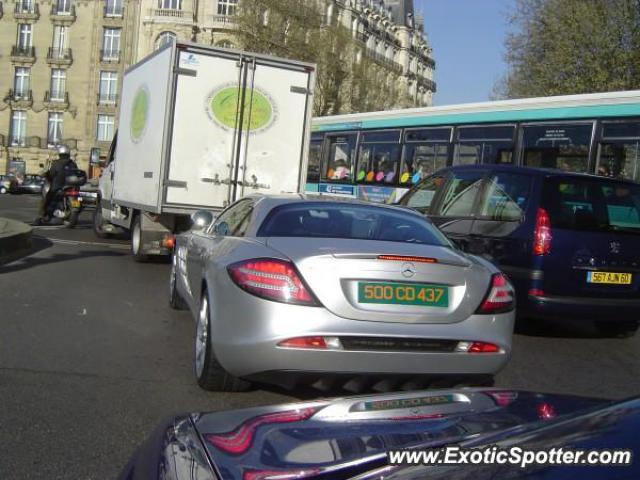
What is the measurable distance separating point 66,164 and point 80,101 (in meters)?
49.4

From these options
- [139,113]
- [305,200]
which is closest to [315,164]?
[139,113]

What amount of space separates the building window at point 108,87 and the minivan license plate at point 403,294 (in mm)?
62368

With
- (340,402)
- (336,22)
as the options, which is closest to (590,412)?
(340,402)

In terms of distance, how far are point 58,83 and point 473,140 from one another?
5591 centimetres

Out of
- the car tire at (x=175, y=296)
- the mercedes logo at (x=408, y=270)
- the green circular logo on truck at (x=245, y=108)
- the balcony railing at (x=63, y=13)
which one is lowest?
the car tire at (x=175, y=296)

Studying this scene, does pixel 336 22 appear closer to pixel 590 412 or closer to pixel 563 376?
pixel 563 376

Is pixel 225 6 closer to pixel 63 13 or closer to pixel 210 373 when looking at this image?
pixel 63 13

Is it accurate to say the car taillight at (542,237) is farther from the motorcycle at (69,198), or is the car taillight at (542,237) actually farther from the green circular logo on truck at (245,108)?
the motorcycle at (69,198)

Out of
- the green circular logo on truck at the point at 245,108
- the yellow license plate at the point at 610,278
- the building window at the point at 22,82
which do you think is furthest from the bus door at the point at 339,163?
the building window at the point at 22,82

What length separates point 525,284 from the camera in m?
7.39

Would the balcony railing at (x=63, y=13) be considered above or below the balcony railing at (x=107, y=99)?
above

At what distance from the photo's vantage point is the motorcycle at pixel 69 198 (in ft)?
56.8


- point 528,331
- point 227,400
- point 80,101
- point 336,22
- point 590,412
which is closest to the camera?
point 590,412

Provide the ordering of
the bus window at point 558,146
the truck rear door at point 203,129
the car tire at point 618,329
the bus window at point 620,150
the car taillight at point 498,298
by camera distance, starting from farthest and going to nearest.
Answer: the bus window at point 558,146 → the bus window at point 620,150 → the truck rear door at point 203,129 → the car tire at point 618,329 → the car taillight at point 498,298
